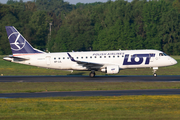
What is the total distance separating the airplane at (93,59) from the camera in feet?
130

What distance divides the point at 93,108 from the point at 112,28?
90.0 metres

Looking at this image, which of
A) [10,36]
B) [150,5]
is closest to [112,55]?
[10,36]

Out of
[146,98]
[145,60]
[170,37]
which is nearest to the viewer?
[146,98]

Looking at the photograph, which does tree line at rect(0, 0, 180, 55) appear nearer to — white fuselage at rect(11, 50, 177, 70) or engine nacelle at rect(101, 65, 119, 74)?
white fuselage at rect(11, 50, 177, 70)

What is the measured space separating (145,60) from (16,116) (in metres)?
25.8

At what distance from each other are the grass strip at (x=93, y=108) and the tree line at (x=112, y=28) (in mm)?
78994

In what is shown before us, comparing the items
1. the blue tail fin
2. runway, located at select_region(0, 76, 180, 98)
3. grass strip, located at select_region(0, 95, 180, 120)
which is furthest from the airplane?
grass strip, located at select_region(0, 95, 180, 120)

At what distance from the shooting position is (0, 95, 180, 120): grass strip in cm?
1702

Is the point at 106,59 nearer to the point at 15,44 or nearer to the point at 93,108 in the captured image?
the point at 15,44

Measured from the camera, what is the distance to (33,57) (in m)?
41.1

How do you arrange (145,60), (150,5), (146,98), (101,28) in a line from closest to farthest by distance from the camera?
(146,98) < (145,60) < (150,5) < (101,28)

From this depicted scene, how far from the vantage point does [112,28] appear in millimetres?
107500

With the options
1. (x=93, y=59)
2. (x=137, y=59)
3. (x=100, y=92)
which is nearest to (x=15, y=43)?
(x=93, y=59)

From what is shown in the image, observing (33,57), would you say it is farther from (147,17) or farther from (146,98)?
(147,17)
